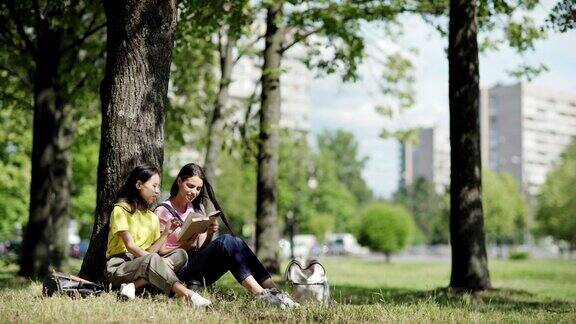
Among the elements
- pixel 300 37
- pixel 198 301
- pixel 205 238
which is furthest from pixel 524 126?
pixel 198 301

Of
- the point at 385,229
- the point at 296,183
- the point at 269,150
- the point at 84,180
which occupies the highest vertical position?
the point at 296,183

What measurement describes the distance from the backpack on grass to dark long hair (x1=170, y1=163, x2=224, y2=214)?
1314mm

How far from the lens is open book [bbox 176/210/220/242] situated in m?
7.38

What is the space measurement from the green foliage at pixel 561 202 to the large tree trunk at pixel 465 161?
50569 millimetres

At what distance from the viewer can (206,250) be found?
7.66 meters

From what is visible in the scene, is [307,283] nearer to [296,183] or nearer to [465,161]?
[465,161]

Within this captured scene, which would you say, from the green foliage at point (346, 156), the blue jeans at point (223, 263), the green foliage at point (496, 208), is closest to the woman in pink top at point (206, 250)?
the blue jeans at point (223, 263)

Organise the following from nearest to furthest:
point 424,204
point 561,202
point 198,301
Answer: point 198,301, point 561,202, point 424,204

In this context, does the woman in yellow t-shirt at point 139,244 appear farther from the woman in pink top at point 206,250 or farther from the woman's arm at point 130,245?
the woman in pink top at point 206,250

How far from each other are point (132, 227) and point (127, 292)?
0.72m

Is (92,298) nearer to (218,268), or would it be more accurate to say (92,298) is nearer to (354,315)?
(218,268)

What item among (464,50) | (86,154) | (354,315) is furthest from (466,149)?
(86,154)

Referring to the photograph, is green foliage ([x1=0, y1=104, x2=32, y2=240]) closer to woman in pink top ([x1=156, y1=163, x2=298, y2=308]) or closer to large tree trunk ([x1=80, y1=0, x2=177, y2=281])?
large tree trunk ([x1=80, y1=0, x2=177, y2=281])

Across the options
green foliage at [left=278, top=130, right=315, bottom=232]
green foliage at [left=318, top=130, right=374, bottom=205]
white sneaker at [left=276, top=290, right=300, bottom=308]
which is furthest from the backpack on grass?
green foliage at [left=318, top=130, right=374, bottom=205]
